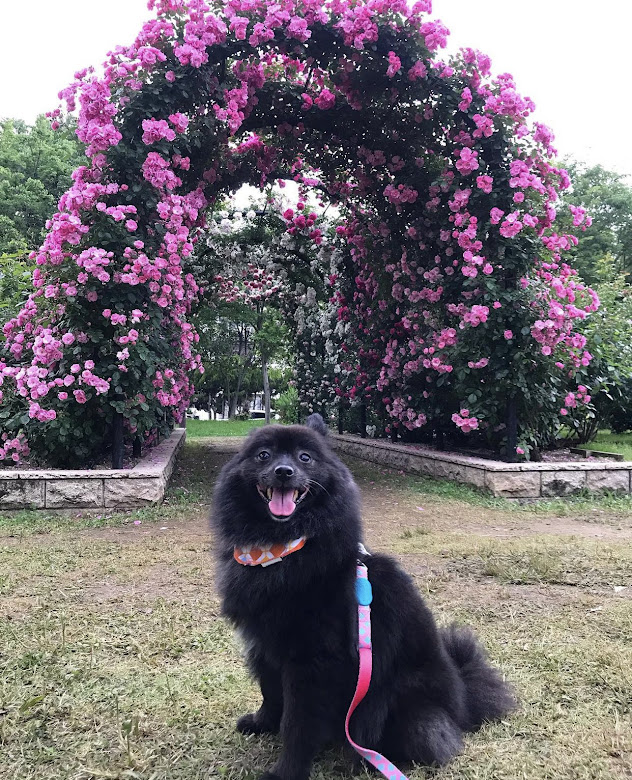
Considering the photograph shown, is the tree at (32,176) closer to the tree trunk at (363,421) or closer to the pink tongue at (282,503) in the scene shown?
the tree trunk at (363,421)

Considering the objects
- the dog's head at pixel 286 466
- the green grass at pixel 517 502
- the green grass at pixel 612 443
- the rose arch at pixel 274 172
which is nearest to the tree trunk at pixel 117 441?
the rose arch at pixel 274 172

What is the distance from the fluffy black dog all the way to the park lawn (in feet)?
0.50

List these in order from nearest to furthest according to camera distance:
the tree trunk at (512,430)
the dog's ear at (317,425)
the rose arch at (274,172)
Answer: the dog's ear at (317,425)
the rose arch at (274,172)
the tree trunk at (512,430)

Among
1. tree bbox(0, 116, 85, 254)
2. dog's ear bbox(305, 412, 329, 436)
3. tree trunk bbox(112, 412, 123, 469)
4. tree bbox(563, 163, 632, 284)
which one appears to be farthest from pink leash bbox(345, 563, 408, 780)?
tree bbox(563, 163, 632, 284)

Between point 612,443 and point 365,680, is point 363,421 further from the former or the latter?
point 365,680

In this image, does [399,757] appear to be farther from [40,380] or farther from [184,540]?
[40,380]

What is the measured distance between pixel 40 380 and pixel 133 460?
1802mm

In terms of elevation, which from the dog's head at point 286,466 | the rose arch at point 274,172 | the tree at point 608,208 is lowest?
the dog's head at point 286,466

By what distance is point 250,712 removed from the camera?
7.04 ft

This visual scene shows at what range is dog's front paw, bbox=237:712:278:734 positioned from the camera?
2010 mm

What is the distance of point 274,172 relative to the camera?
8.71m

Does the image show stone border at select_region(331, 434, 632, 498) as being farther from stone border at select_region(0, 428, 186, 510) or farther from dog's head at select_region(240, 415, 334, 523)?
dog's head at select_region(240, 415, 334, 523)

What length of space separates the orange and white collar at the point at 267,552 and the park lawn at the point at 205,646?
631mm

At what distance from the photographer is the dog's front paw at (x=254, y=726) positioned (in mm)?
2010
